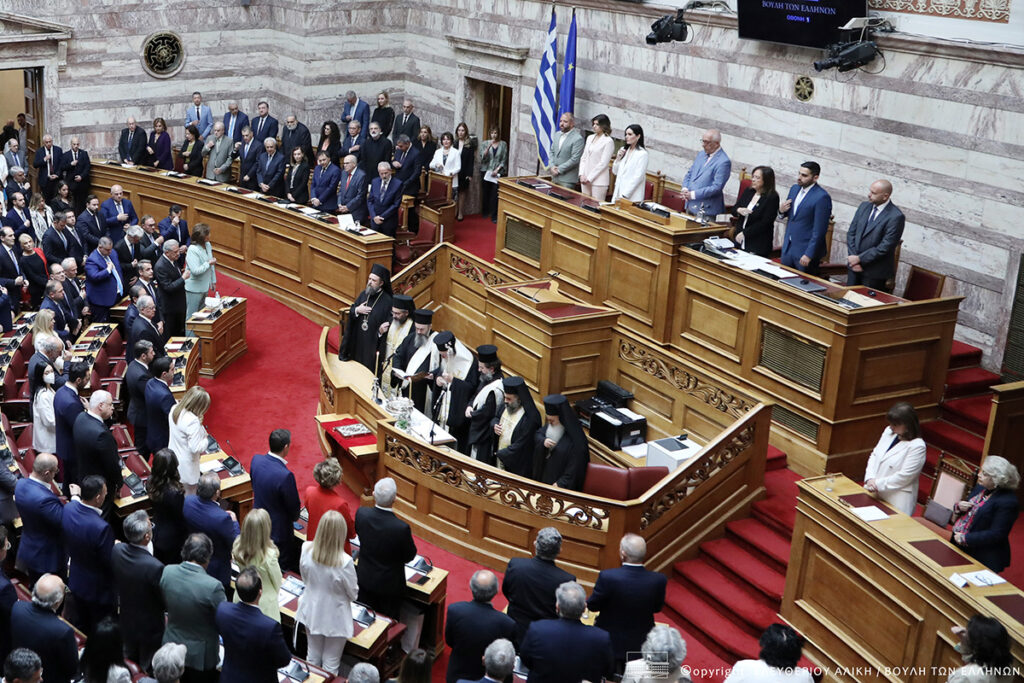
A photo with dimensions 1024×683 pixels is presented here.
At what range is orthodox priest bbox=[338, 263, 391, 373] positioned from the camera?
1149 cm

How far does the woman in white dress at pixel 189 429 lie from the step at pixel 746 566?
156 inches

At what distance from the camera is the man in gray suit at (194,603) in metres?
6.23

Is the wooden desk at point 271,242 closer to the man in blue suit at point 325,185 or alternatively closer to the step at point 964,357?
the man in blue suit at point 325,185

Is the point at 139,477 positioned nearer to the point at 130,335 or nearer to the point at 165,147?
the point at 130,335

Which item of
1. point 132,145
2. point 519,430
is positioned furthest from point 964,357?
point 132,145

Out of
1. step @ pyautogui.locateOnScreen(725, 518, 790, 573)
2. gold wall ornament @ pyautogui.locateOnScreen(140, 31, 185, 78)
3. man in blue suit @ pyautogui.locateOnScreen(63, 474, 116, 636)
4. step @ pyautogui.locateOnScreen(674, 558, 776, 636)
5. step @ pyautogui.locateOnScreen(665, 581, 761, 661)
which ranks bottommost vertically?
step @ pyautogui.locateOnScreen(665, 581, 761, 661)

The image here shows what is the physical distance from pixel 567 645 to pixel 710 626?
8.02 ft

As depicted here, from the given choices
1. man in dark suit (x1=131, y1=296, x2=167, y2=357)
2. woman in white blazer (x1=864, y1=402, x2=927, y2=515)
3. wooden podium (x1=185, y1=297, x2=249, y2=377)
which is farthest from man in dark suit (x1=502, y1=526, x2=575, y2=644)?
wooden podium (x1=185, y1=297, x2=249, y2=377)

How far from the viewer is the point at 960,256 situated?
1056 centimetres

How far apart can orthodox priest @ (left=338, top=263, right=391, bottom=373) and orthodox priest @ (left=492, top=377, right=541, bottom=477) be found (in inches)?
95.4

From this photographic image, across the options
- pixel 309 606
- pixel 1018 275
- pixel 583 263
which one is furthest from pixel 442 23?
pixel 309 606

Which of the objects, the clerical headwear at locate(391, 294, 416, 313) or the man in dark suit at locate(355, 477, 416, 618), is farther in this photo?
the clerical headwear at locate(391, 294, 416, 313)

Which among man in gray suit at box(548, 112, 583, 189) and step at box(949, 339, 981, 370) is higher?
man in gray suit at box(548, 112, 583, 189)

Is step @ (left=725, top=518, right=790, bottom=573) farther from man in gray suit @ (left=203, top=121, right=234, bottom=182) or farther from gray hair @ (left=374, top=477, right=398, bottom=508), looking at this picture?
man in gray suit @ (left=203, top=121, right=234, bottom=182)
